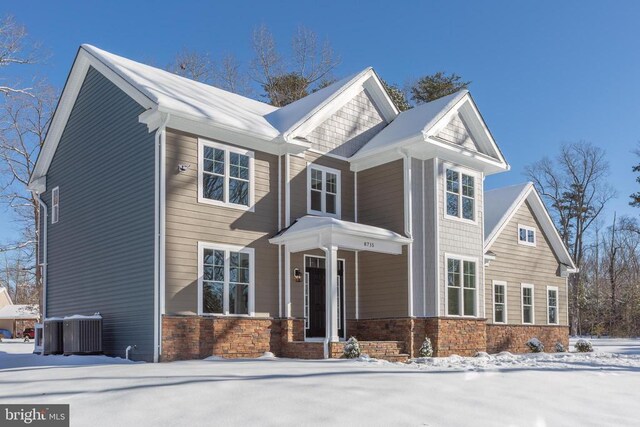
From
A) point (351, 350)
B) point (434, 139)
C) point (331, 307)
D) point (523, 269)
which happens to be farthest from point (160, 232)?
point (523, 269)

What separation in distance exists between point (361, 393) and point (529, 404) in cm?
216

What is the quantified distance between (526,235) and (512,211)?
1429mm

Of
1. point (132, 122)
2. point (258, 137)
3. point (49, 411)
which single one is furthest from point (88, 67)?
point (49, 411)

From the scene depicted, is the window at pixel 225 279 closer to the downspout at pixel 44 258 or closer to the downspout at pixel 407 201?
the downspout at pixel 407 201

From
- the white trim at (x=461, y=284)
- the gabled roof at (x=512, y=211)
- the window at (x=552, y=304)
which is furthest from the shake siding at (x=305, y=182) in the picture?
the window at (x=552, y=304)

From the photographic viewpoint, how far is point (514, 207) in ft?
72.6

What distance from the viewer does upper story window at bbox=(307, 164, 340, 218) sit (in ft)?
56.1

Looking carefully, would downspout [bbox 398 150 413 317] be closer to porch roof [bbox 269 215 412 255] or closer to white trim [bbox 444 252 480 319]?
porch roof [bbox 269 215 412 255]

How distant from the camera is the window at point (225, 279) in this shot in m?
14.6

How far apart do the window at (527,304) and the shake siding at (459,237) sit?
15.6 ft

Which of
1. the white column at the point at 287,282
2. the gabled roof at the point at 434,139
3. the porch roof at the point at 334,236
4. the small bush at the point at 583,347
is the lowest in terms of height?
the small bush at the point at 583,347

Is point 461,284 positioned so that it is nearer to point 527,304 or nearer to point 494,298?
point 494,298

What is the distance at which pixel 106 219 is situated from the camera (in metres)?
15.9

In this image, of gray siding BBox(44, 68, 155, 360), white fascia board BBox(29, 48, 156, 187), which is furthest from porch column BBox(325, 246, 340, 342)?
white fascia board BBox(29, 48, 156, 187)
